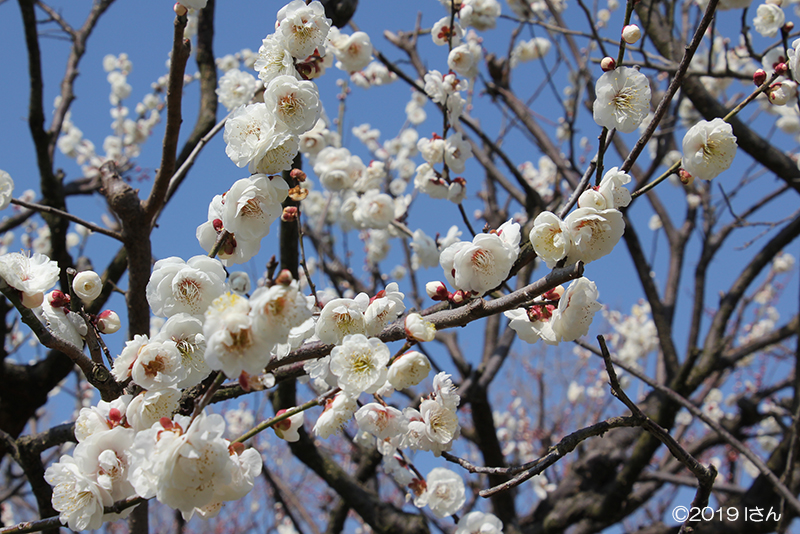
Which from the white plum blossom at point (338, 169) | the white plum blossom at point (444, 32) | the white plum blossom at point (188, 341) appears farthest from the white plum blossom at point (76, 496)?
the white plum blossom at point (444, 32)

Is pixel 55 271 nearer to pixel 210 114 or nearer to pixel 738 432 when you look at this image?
pixel 210 114

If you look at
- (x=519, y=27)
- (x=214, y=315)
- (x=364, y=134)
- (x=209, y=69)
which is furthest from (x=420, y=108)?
(x=214, y=315)

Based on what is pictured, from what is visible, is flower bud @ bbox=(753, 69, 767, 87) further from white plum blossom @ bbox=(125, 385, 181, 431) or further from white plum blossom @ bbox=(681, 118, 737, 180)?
white plum blossom @ bbox=(125, 385, 181, 431)

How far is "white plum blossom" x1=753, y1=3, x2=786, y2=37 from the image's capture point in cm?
278

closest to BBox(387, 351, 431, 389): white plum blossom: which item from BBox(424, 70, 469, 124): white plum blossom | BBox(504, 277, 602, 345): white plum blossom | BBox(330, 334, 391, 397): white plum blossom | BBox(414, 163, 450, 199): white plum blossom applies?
BBox(330, 334, 391, 397): white plum blossom

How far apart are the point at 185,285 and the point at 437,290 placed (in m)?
0.60

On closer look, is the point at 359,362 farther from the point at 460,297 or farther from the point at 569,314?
the point at 569,314

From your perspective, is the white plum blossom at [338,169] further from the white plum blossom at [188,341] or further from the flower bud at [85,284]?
the white plum blossom at [188,341]

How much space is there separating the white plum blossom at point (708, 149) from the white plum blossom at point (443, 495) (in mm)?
1401

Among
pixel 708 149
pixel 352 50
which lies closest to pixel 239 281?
pixel 708 149

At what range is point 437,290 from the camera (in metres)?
1.27

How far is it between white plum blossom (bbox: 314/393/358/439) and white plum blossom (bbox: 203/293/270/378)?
17.4 inches

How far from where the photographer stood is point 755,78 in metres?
1.44

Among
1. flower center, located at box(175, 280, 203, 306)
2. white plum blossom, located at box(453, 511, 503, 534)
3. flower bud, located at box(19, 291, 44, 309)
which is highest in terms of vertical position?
flower center, located at box(175, 280, 203, 306)
